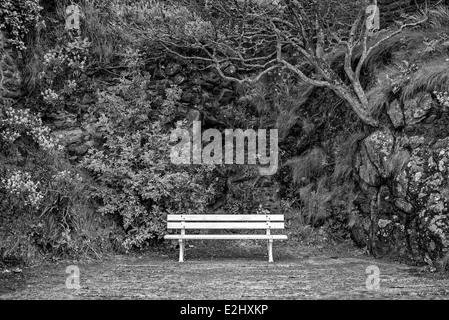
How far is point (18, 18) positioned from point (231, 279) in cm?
621

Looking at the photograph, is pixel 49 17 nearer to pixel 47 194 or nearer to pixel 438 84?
pixel 47 194

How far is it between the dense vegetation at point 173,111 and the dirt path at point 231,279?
22.3 inches

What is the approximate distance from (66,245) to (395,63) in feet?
20.3

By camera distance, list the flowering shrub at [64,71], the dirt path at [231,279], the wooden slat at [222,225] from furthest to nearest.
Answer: the flowering shrub at [64,71], the wooden slat at [222,225], the dirt path at [231,279]

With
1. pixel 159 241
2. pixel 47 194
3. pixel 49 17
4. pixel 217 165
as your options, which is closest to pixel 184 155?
pixel 217 165

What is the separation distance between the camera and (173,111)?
9.99m

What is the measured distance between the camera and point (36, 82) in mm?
9508

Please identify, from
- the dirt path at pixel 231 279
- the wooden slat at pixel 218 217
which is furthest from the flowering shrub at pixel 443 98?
the wooden slat at pixel 218 217

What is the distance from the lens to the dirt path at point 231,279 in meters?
5.89

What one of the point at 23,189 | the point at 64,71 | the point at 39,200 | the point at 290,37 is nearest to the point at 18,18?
the point at 64,71

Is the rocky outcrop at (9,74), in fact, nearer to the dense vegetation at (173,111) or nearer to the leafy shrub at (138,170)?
A: the dense vegetation at (173,111)

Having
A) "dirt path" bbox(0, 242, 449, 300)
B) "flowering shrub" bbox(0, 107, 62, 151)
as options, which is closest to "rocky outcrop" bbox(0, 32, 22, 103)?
"flowering shrub" bbox(0, 107, 62, 151)

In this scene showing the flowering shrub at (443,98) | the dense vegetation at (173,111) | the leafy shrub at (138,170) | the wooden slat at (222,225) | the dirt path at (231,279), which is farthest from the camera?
the leafy shrub at (138,170)

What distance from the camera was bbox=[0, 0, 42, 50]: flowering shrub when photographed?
921 cm
